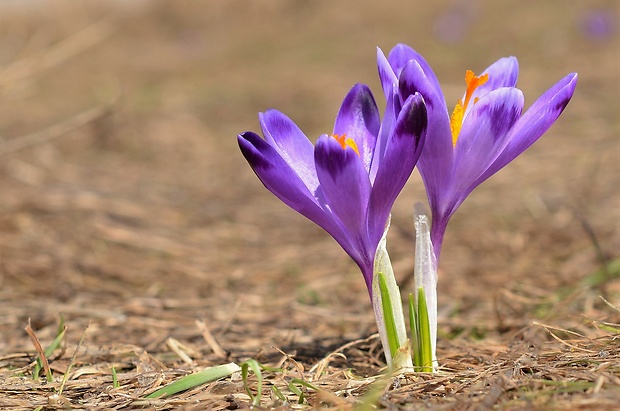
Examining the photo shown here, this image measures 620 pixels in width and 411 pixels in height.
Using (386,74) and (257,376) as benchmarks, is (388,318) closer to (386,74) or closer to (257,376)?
(257,376)

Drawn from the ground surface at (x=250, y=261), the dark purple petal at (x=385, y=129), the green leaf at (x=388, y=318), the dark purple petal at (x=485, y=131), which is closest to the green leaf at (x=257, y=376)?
the ground surface at (x=250, y=261)

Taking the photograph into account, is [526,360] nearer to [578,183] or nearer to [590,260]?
[590,260]

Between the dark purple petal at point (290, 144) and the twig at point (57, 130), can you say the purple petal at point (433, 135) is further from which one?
the twig at point (57, 130)

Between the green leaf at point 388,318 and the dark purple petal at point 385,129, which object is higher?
the dark purple petal at point 385,129

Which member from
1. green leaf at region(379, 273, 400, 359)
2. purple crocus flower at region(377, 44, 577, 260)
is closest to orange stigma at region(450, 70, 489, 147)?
purple crocus flower at region(377, 44, 577, 260)

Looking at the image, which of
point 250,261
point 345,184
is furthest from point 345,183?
point 250,261

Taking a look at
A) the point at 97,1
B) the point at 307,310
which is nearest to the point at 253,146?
the point at 307,310
